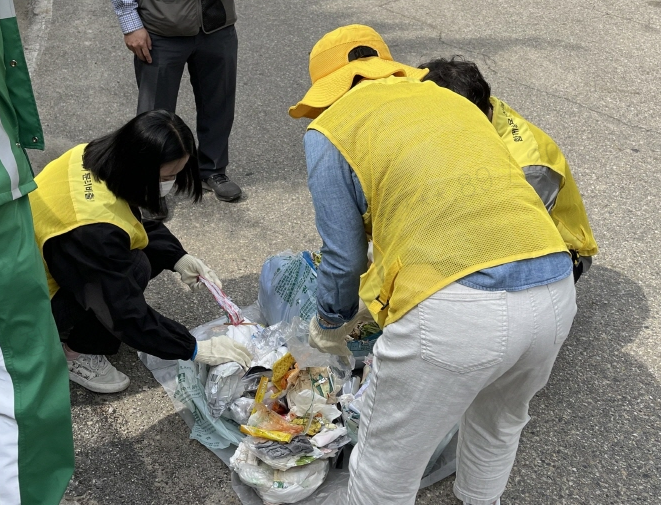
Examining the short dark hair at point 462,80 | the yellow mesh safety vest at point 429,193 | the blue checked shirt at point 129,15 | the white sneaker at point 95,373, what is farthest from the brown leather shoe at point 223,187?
the yellow mesh safety vest at point 429,193

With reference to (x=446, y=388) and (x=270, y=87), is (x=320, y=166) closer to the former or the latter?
(x=446, y=388)

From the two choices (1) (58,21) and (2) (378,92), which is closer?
(2) (378,92)

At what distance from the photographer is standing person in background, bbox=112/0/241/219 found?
350 cm

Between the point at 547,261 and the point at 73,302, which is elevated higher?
the point at 547,261

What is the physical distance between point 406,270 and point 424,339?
0.50 feet

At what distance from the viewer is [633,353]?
9.78ft

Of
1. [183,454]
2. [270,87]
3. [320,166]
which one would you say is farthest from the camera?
[270,87]

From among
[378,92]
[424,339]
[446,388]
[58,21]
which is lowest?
[58,21]

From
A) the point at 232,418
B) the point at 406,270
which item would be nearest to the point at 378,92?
the point at 406,270

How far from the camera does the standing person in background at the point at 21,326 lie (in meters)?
1.68

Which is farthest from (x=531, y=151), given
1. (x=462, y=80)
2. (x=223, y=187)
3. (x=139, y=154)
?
(x=223, y=187)

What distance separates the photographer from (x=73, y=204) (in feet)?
7.54

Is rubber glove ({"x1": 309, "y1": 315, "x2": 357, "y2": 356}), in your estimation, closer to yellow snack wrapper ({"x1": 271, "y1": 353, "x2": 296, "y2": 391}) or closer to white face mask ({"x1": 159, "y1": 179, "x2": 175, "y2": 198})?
yellow snack wrapper ({"x1": 271, "y1": 353, "x2": 296, "y2": 391})

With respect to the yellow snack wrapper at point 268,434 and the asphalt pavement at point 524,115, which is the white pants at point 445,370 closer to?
the yellow snack wrapper at point 268,434
